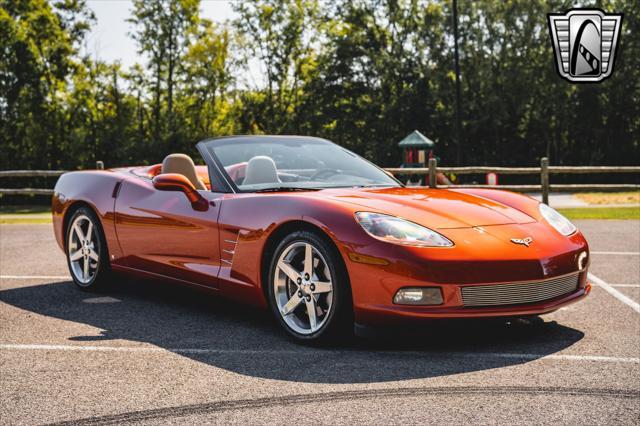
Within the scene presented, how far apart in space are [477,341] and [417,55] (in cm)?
3665

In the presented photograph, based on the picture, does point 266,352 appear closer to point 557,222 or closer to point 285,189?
point 285,189

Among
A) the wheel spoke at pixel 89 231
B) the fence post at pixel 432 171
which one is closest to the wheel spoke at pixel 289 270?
the wheel spoke at pixel 89 231

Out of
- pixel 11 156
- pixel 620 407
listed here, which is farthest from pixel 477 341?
pixel 11 156

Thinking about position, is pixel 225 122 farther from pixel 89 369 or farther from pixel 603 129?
pixel 89 369

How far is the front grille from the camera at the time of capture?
13.6ft

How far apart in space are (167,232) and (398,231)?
192cm

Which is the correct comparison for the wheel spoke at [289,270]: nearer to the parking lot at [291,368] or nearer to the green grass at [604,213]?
the parking lot at [291,368]

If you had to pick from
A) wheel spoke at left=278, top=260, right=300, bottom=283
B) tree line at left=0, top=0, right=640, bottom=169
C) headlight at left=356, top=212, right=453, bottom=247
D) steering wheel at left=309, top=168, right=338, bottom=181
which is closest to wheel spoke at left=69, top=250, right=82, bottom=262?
steering wheel at left=309, top=168, right=338, bottom=181

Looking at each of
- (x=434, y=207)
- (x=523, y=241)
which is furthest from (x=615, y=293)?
(x=434, y=207)

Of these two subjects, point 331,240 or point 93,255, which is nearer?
point 331,240

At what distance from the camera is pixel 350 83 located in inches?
1620

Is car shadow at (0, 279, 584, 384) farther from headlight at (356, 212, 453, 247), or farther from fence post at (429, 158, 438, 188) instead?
fence post at (429, 158, 438, 188)

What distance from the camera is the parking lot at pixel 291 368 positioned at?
3244 millimetres

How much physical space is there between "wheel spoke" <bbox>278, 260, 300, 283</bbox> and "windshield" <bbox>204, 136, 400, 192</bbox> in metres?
0.73
